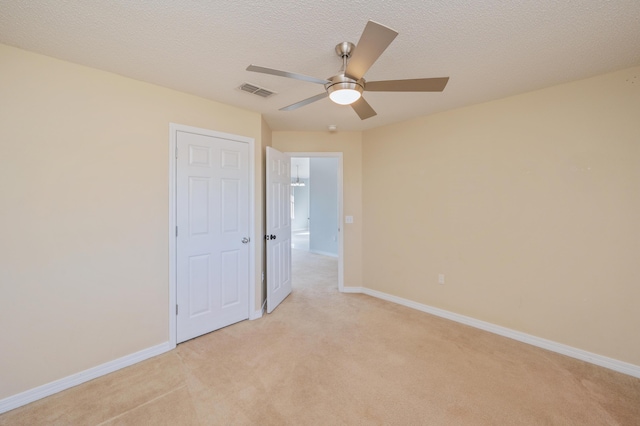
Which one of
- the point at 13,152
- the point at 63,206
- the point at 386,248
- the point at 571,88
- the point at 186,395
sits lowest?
the point at 186,395

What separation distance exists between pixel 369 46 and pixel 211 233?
90.1 inches

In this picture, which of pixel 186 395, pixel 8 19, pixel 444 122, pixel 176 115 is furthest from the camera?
pixel 444 122

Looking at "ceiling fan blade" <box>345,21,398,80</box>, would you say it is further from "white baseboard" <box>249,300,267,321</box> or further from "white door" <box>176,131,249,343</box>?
"white baseboard" <box>249,300,267,321</box>

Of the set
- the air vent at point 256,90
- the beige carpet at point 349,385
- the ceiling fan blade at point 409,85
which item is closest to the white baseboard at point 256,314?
the beige carpet at point 349,385

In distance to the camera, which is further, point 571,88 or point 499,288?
point 499,288

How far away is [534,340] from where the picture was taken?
2.52 metres

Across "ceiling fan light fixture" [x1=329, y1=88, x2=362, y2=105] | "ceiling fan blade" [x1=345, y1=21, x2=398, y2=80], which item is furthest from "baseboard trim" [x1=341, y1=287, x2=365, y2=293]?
"ceiling fan blade" [x1=345, y1=21, x2=398, y2=80]

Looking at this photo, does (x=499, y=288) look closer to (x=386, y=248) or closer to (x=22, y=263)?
(x=386, y=248)

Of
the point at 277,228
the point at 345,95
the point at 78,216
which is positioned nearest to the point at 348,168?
the point at 277,228

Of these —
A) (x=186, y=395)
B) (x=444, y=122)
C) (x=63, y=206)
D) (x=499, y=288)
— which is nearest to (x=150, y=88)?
Answer: (x=63, y=206)

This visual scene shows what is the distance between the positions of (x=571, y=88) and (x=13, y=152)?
4448 mm

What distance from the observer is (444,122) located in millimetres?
3115

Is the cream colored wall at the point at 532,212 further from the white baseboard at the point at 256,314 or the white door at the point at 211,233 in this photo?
the white door at the point at 211,233

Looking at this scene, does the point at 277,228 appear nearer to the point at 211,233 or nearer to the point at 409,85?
the point at 211,233
